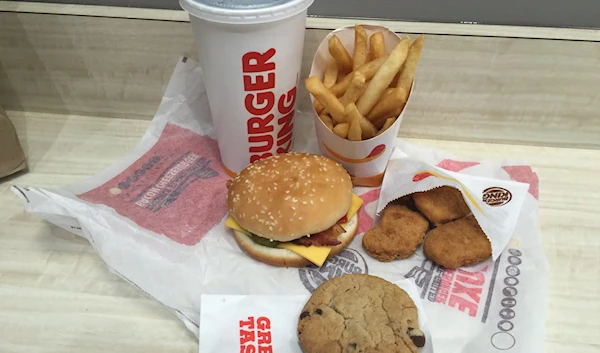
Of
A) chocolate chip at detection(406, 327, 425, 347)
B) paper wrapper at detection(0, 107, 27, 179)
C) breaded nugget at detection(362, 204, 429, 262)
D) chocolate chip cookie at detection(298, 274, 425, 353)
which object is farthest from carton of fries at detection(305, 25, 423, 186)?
paper wrapper at detection(0, 107, 27, 179)

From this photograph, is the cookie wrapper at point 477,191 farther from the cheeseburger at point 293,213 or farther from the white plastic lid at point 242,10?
the white plastic lid at point 242,10

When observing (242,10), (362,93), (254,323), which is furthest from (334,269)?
(242,10)

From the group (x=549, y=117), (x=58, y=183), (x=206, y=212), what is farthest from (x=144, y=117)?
(x=549, y=117)

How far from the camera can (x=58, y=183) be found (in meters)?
1.64

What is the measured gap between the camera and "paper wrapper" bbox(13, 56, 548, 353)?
1222 millimetres

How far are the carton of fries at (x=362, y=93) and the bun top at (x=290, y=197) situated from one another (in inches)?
4.0

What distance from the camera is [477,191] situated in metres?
1.44

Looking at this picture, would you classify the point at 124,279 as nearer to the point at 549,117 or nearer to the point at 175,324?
the point at 175,324

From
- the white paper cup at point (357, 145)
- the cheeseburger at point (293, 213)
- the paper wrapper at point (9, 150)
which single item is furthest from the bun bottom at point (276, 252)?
the paper wrapper at point (9, 150)

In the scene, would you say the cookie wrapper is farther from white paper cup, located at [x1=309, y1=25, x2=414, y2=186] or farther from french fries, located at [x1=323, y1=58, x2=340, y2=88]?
french fries, located at [x1=323, y1=58, x2=340, y2=88]

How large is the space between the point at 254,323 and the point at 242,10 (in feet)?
2.50

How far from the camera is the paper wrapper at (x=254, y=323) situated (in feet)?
3.75

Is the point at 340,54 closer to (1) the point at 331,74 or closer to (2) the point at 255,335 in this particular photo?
(1) the point at 331,74

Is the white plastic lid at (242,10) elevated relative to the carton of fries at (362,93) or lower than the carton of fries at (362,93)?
elevated
